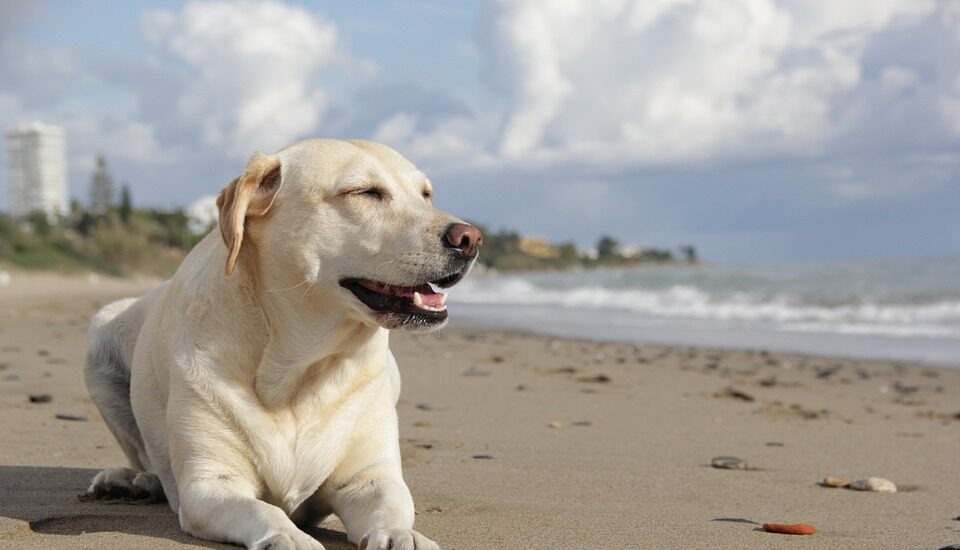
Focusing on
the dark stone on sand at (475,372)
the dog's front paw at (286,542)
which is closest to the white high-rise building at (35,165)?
the dark stone on sand at (475,372)

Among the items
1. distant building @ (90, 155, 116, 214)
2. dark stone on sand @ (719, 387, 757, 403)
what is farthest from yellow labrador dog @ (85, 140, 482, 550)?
distant building @ (90, 155, 116, 214)

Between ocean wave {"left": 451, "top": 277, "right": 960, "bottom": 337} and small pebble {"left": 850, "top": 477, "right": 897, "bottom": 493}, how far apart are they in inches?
487

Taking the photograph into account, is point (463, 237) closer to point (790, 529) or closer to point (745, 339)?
point (790, 529)

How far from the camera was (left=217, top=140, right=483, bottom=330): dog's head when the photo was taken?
3.50 meters

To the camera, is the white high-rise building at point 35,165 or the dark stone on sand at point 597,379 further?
the white high-rise building at point 35,165

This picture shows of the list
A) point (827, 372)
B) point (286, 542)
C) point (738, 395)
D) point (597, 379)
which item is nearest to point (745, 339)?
point (827, 372)

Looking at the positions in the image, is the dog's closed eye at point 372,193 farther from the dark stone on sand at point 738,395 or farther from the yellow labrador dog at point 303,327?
the dark stone on sand at point 738,395

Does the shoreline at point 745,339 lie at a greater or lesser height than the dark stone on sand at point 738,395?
greater

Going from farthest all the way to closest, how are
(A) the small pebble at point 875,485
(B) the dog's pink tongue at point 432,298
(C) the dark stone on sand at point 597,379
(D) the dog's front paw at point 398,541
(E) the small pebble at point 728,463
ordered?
(C) the dark stone on sand at point 597,379 < (E) the small pebble at point 728,463 < (A) the small pebble at point 875,485 < (B) the dog's pink tongue at point 432,298 < (D) the dog's front paw at point 398,541

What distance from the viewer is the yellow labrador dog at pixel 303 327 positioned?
3498mm

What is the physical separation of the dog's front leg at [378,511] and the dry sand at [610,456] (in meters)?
0.14

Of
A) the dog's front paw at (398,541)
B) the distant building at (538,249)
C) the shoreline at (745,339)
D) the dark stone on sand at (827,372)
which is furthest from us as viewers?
the distant building at (538,249)

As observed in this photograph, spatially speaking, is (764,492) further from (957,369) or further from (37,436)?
(957,369)

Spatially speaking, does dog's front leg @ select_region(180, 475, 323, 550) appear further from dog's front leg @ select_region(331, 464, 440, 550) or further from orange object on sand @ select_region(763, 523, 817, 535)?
orange object on sand @ select_region(763, 523, 817, 535)
